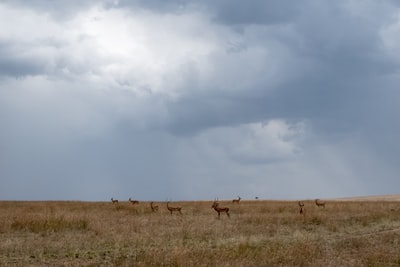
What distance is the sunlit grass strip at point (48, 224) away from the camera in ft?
70.6

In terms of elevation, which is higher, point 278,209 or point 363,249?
point 278,209

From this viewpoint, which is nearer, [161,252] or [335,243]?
[161,252]

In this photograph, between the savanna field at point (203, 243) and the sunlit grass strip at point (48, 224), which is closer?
the savanna field at point (203, 243)

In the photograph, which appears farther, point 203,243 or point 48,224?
point 48,224

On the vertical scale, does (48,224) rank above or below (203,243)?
above

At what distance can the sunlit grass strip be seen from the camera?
2153 cm

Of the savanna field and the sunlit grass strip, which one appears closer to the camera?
the savanna field

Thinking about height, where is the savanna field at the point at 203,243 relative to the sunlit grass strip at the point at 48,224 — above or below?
below

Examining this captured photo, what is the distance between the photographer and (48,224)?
22.1 meters

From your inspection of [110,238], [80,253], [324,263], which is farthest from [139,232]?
[324,263]

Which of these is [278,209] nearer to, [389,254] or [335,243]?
[335,243]

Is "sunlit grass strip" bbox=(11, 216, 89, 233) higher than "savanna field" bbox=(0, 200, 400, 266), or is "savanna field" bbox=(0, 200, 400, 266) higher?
"sunlit grass strip" bbox=(11, 216, 89, 233)

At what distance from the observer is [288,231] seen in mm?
22188

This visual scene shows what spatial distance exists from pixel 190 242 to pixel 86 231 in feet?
18.3
